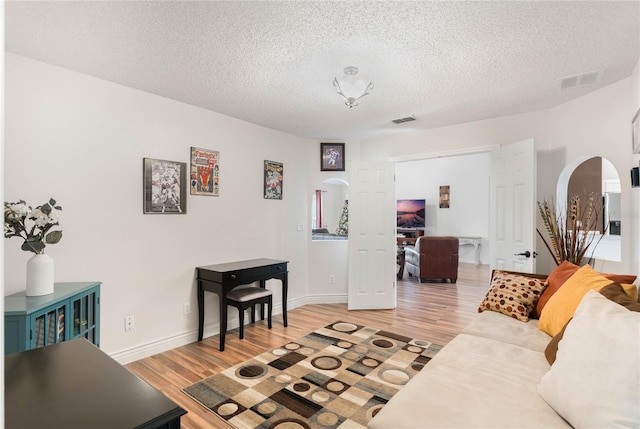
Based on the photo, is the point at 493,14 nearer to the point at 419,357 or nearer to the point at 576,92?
the point at 576,92

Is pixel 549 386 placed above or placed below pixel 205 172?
below

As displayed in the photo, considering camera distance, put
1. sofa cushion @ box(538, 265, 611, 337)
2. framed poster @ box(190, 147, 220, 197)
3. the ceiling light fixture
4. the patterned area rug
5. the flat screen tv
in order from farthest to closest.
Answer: the flat screen tv < framed poster @ box(190, 147, 220, 197) < the ceiling light fixture < the patterned area rug < sofa cushion @ box(538, 265, 611, 337)

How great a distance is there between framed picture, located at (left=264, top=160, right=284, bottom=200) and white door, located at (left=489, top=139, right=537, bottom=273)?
2.64m

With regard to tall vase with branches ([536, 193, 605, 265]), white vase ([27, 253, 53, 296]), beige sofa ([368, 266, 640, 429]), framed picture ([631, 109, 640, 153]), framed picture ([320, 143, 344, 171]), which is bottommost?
beige sofa ([368, 266, 640, 429])

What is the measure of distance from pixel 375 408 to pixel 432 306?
270 centimetres

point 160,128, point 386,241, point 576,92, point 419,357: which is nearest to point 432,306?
point 386,241

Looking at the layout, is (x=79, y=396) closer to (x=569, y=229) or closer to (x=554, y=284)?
(x=554, y=284)

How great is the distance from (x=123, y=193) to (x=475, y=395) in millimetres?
2974

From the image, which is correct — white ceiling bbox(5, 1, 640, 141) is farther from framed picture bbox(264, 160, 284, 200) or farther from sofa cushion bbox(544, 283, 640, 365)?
sofa cushion bbox(544, 283, 640, 365)

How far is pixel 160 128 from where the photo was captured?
10.2 ft

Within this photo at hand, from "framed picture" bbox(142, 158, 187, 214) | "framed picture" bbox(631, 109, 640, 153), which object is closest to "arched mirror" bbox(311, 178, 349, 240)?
"framed picture" bbox(142, 158, 187, 214)

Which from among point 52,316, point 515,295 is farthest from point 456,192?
point 52,316

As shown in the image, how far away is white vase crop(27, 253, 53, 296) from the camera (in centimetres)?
207

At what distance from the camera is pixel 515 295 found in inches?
101
